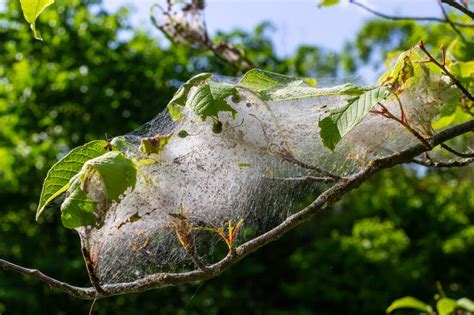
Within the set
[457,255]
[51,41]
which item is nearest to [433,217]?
[457,255]

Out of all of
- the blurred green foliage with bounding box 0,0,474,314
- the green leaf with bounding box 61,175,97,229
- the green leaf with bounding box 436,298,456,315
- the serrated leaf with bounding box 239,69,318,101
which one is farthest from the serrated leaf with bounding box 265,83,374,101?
the blurred green foliage with bounding box 0,0,474,314

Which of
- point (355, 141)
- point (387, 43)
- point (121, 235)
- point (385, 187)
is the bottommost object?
point (387, 43)

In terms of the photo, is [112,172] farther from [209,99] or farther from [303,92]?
[303,92]

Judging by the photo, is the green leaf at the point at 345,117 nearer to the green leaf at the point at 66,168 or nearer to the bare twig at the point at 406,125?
the bare twig at the point at 406,125

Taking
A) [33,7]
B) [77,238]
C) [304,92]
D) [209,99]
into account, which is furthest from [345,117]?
[77,238]

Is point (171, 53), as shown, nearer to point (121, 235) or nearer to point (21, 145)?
point (21, 145)

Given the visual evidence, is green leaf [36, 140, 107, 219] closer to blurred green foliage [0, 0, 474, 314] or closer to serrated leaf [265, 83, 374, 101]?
serrated leaf [265, 83, 374, 101]

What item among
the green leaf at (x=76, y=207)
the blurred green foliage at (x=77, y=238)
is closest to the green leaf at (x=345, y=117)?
the green leaf at (x=76, y=207)

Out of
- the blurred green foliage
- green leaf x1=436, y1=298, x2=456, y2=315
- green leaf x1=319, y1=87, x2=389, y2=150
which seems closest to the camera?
green leaf x1=319, y1=87, x2=389, y2=150
